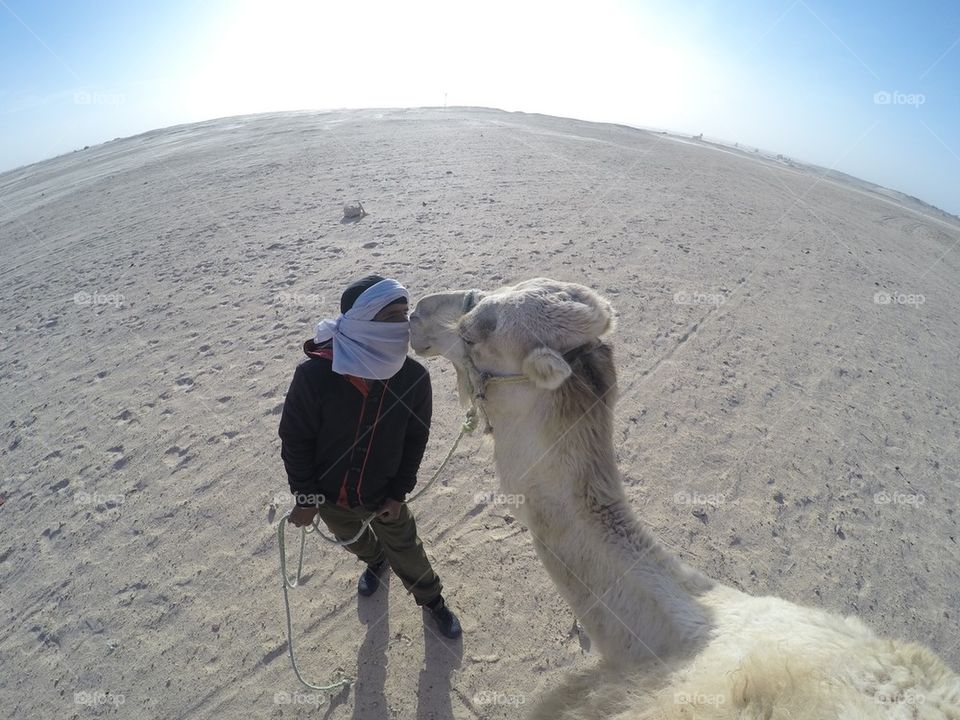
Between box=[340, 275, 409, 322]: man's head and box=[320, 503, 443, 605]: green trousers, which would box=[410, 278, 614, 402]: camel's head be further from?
box=[320, 503, 443, 605]: green trousers

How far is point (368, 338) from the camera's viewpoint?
2.29 metres

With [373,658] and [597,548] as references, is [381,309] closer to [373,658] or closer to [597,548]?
[597,548]

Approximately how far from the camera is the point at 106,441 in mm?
4949

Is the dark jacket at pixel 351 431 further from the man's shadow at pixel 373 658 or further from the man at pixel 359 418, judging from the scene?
the man's shadow at pixel 373 658

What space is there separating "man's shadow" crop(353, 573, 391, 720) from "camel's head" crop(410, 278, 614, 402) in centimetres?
212

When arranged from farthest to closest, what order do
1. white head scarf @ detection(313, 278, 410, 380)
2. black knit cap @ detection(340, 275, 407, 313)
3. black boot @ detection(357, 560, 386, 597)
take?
black boot @ detection(357, 560, 386, 597) < black knit cap @ detection(340, 275, 407, 313) < white head scarf @ detection(313, 278, 410, 380)

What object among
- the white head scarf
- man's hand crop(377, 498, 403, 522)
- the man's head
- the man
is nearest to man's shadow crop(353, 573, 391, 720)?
the man

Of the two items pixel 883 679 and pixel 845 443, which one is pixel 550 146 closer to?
pixel 845 443

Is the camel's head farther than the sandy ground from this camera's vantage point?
No

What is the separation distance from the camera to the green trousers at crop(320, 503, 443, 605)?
2889mm

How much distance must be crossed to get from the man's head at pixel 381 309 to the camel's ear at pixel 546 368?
2.49 feet

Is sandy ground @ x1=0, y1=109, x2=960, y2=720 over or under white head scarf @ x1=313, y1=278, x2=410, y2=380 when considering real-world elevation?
under

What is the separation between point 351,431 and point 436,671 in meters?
1.84

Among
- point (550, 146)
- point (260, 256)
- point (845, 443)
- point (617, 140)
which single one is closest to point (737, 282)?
point (845, 443)
